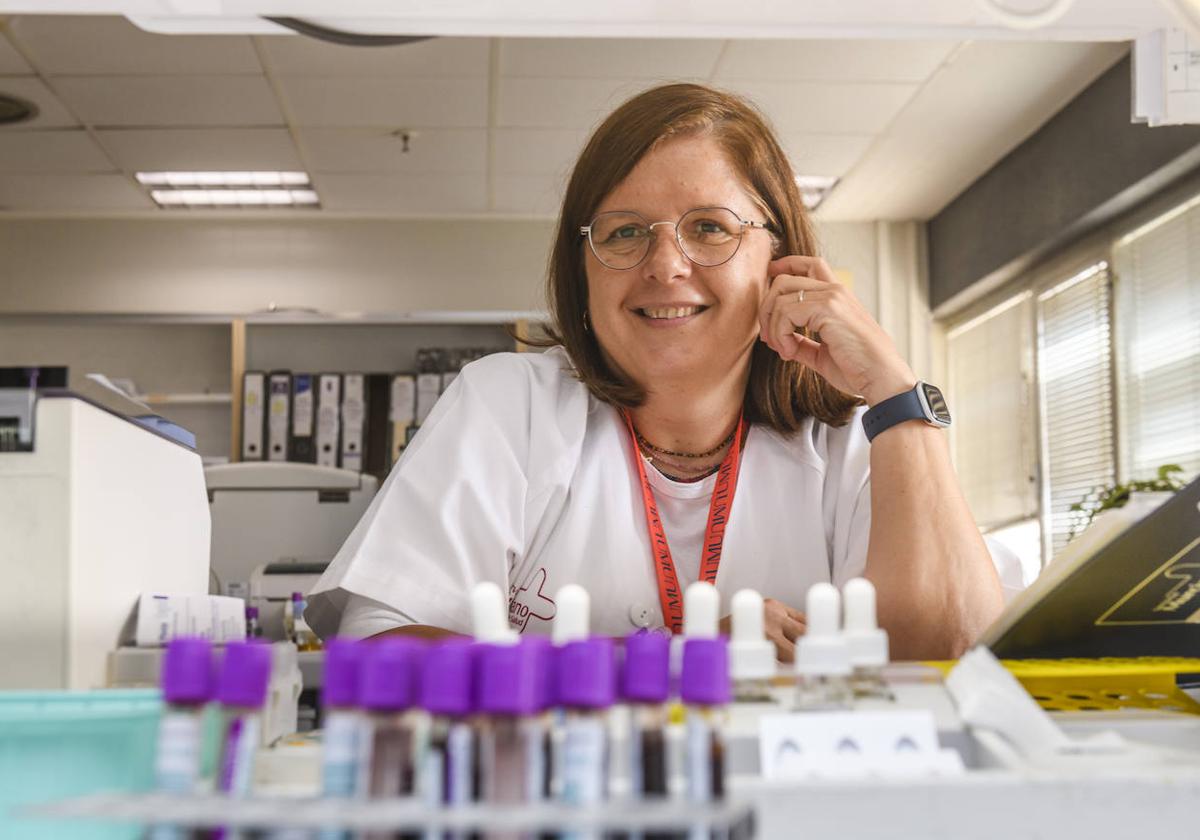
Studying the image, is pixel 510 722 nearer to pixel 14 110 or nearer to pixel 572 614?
pixel 572 614

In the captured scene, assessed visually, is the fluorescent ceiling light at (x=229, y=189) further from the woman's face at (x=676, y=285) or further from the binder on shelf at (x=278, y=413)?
the woman's face at (x=676, y=285)

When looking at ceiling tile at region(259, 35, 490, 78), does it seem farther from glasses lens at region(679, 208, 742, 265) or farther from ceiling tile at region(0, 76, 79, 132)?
glasses lens at region(679, 208, 742, 265)

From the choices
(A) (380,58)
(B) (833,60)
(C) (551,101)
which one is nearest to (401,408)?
(C) (551,101)

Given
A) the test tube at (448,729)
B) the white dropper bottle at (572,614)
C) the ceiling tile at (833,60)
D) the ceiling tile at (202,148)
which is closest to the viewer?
the test tube at (448,729)

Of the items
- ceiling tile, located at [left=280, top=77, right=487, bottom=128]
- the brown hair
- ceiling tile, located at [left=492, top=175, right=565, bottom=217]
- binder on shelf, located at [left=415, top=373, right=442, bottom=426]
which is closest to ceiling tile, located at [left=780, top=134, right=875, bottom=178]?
ceiling tile, located at [left=492, top=175, right=565, bottom=217]

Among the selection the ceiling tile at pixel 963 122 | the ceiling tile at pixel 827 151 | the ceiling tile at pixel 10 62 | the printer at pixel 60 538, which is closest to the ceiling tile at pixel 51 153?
the ceiling tile at pixel 10 62

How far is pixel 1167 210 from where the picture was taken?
4.23 m

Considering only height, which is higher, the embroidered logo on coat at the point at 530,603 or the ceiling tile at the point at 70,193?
the ceiling tile at the point at 70,193

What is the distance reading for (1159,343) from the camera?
4.29 meters

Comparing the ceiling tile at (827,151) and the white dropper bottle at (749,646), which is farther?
the ceiling tile at (827,151)

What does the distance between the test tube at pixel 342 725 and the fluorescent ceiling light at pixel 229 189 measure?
5.30 meters

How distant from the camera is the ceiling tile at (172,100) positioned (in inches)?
177

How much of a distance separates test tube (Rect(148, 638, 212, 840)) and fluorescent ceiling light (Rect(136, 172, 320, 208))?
17.2 ft

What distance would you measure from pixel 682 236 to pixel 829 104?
3.59 metres
